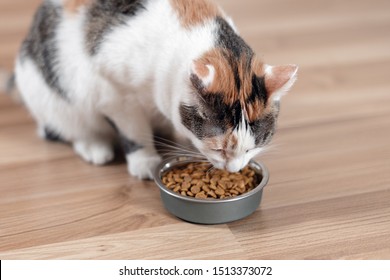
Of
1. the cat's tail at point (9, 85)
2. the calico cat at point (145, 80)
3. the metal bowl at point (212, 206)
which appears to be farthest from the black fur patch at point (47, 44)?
the metal bowl at point (212, 206)

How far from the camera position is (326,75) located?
262cm

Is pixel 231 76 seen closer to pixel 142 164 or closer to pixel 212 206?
pixel 212 206

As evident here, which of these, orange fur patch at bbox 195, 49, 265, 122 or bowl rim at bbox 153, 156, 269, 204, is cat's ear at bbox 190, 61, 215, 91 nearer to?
orange fur patch at bbox 195, 49, 265, 122

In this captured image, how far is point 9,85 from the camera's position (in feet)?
7.89

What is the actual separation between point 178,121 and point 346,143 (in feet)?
2.36

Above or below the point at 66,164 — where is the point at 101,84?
above

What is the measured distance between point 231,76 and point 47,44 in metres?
0.73

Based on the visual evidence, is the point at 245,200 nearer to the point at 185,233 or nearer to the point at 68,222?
the point at 185,233

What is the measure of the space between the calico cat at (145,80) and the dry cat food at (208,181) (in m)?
0.10

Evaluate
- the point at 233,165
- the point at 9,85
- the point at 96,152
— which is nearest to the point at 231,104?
the point at 233,165

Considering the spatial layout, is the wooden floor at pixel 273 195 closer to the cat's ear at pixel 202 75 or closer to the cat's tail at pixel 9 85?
the cat's tail at pixel 9 85

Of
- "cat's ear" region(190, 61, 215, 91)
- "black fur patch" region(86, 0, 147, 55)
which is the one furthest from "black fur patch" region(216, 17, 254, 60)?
"black fur patch" region(86, 0, 147, 55)

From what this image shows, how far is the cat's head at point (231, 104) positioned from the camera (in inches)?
59.8
